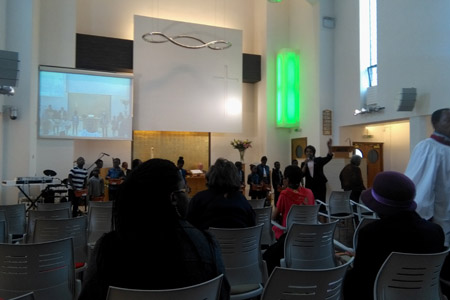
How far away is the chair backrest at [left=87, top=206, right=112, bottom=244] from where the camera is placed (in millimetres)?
3830

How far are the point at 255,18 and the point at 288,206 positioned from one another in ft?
36.6

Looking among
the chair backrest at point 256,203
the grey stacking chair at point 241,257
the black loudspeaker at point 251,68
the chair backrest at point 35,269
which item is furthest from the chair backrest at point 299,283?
the black loudspeaker at point 251,68

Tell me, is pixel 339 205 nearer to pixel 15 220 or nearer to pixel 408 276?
pixel 408 276

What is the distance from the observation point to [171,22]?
1124 cm

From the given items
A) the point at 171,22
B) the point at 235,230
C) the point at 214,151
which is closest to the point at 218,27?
the point at 171,22

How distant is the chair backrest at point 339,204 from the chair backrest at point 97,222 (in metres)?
3.47

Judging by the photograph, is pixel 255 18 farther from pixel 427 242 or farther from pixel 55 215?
pixel 427 242

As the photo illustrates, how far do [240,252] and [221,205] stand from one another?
40 cm

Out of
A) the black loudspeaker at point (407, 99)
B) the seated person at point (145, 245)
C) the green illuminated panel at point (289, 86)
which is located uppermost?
the green illuminated panel at point (289, 86)

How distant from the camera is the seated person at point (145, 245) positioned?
124 cm

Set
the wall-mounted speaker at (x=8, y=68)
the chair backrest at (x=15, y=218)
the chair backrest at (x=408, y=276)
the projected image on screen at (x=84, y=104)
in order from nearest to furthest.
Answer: the chair backrest at (x=408, y=276) → the chair backrest at (x=15, y=218) → the wall-mounted speaker at (x=8, y=68) → the projected image on screen at (x=84, y=104)

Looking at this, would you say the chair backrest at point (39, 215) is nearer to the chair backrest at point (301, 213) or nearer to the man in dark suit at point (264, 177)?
the chair backrest at point (301, 213)

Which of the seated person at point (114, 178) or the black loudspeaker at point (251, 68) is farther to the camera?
the black loudspeaker at point (251, 68)

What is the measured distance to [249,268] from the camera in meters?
2.52
